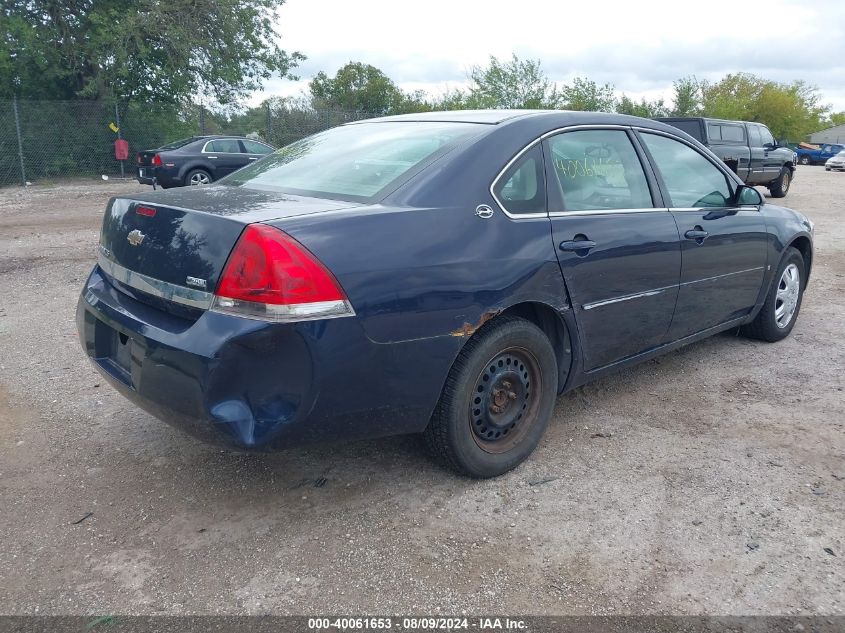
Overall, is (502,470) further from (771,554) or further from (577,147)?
(577,147)

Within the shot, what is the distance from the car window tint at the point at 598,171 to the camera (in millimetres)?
3400

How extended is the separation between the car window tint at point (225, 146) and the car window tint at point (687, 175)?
13.9 metres

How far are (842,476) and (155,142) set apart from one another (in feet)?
71.4

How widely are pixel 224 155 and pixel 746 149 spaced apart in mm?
11971

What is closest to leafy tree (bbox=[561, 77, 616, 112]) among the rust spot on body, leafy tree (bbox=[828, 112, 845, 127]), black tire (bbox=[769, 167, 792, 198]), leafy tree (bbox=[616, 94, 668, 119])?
leafy tree (bbox=[616, 94, 668, 119])

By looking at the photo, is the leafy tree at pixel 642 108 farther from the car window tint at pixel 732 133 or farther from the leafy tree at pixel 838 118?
the leafy tree at pixel 838 118

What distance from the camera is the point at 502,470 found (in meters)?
3.17

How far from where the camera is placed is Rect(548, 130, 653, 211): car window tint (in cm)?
340

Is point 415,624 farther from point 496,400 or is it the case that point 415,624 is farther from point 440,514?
point 496,400

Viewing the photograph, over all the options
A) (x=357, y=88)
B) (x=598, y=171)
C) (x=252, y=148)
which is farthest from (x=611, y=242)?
(x=357, y=88)

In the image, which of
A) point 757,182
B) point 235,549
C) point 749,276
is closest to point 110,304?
point 235,549

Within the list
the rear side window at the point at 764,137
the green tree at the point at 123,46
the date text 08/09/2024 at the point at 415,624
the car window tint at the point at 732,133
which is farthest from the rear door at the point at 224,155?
the date text 08/09/2024 at the point at 415,624

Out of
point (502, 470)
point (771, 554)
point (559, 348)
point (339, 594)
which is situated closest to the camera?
point (339, 594)

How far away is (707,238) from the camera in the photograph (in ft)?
13.4
